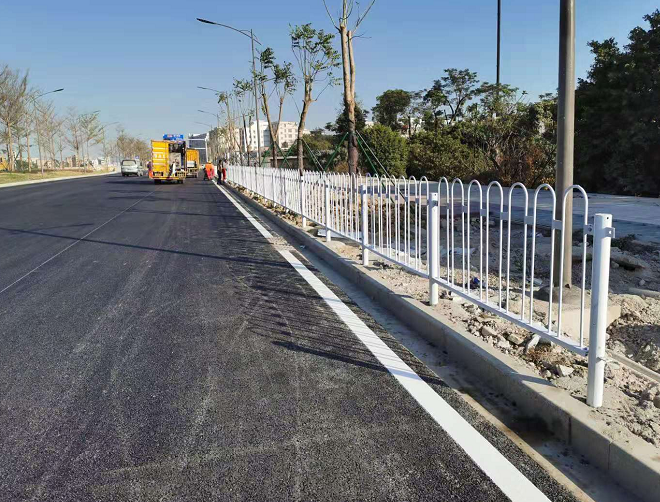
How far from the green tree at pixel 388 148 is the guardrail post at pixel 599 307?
104 feet

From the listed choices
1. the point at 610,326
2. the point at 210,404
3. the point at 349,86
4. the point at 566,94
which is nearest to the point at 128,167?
the point at 349,86

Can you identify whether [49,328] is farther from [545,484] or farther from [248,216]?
[248,216]

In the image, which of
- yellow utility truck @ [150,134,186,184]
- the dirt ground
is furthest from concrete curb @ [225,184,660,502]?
yellow utility truck @ [150,134,186,184]

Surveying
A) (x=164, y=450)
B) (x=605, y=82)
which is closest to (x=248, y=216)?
(x=605, y=82)

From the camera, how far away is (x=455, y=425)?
320 cm

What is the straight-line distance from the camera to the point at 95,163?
112625mm

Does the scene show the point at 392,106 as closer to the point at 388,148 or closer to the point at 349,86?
the point at 388,148

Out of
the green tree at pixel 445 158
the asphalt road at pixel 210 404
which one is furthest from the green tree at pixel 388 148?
the asphalt road at pixel 210 404

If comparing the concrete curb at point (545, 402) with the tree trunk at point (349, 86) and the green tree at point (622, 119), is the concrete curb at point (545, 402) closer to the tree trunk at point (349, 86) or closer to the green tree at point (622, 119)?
the tree trunk at point (349, 86)

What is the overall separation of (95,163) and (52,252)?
112 metres

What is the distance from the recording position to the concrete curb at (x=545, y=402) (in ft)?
8.45

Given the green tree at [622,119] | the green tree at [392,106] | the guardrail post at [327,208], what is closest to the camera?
the guardrail post at [327,208]

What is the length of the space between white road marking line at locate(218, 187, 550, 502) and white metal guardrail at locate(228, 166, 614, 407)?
2.23 ft

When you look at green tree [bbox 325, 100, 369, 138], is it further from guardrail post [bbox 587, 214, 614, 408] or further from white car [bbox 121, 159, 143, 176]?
guardrail post [bbox 587, 214, 614, 408]
